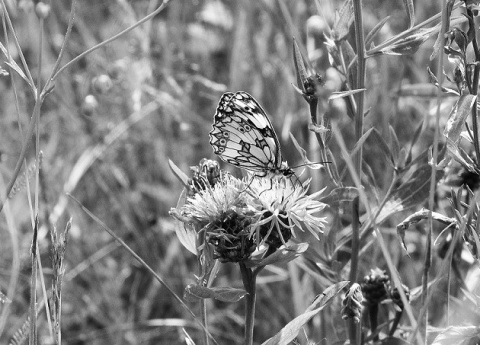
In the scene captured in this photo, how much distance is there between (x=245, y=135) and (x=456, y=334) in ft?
3.44

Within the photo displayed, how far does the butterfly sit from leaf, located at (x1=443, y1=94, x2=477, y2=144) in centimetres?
59

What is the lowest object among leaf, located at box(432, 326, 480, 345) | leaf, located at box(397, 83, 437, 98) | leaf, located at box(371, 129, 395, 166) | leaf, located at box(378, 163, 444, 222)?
leaf, located at box(432, 326, 480, 345)

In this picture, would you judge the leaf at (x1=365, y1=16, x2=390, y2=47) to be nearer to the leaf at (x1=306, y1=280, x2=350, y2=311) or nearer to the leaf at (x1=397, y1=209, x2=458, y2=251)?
the leaf at (x1=397, y1=209, x2=458, y2=251)

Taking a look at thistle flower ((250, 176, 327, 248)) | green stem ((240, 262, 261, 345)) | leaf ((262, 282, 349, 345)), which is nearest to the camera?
leaf ((262, 282, 349, 345))

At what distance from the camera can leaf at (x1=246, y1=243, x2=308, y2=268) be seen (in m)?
1.88

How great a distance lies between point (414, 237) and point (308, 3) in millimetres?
2112

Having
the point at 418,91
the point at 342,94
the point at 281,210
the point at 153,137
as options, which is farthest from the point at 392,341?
the point at 153,137

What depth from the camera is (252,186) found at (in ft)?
7.08

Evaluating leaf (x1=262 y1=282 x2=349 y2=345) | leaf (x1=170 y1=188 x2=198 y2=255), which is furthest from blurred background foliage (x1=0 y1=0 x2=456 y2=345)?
leaf (x1=262 y1=282 x2=349 y2=345)

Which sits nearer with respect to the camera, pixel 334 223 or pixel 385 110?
pixel 334 223

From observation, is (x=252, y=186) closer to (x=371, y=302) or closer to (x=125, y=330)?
(x=371, y=302)

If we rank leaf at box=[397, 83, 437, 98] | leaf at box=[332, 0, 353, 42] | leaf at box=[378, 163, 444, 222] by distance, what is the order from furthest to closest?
leaf at box=[397, 83, 437, 98] → leaf at box=[378, 163, 444, 222] → leaf at box=[332, 0, 353, 42]

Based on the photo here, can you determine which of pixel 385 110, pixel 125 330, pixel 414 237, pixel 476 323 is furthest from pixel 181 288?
pixel 476 323

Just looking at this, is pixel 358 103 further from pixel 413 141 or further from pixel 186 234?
pixel 186 234
